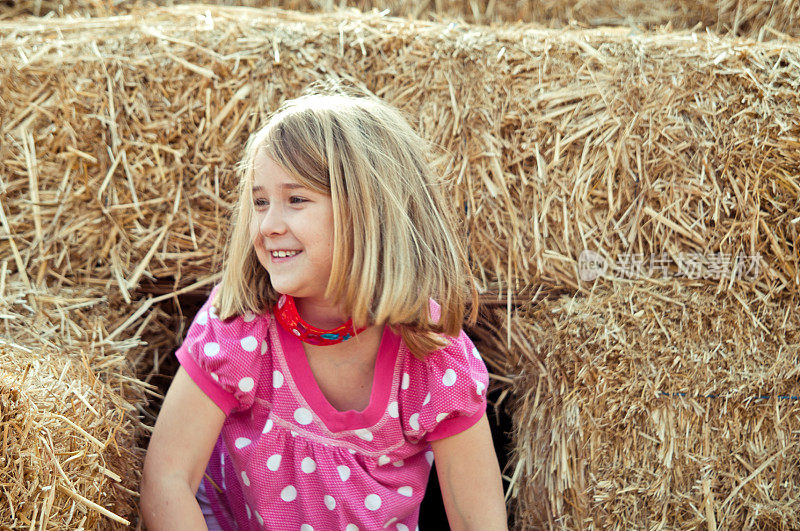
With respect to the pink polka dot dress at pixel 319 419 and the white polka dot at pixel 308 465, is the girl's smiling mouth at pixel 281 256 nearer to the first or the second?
the pink polka dot dress at pixel 319 419

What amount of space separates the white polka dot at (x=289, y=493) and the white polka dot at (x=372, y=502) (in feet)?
0.47

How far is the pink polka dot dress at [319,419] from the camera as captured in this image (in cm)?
136

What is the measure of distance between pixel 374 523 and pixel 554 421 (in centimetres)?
47

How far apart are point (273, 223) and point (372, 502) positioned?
0.58 m

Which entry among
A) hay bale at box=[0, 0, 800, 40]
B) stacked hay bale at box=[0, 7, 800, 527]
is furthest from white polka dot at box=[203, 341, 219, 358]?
hay bale at box=[0, 0, 800, 40]

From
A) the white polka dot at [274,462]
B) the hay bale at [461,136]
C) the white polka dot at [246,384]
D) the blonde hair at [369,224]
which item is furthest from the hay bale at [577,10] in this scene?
the white polka dot at [274,462]

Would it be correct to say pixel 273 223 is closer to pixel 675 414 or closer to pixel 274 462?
pixel 274 462

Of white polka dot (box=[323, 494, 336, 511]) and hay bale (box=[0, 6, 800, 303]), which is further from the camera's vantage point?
hay bale (box=[0, 6, 800, 303])

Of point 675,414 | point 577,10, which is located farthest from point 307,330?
point 577,10

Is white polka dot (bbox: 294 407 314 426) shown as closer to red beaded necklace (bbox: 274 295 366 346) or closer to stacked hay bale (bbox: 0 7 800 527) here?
red beaded necklace (bbox: 274 295 366 346)

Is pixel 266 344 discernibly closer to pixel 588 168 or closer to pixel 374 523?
pixel 374 523

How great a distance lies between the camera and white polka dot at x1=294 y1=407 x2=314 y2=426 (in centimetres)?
138

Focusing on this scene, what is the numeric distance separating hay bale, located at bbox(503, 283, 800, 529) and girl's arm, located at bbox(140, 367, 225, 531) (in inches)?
29.8

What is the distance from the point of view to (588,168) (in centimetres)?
164
